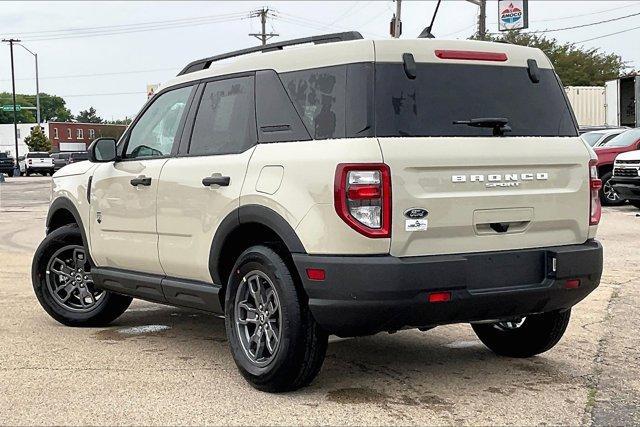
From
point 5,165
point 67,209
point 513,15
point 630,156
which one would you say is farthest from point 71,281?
point 5,165

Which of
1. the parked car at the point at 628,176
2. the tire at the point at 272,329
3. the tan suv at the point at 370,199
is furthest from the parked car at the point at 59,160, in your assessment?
the tire at the point at 272,329

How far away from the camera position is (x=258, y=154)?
4.92 meters

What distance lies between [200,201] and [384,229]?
4.87ft

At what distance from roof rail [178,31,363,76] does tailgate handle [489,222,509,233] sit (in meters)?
1.30

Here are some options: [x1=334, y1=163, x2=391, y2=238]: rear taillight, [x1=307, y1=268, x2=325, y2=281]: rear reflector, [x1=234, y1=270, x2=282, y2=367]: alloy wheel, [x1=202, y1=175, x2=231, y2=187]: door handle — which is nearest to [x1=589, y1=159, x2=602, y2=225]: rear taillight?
[x1=334, y1=163, x2=391, y2=238]: rear taillight

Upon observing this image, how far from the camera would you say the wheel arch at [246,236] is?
180 inches

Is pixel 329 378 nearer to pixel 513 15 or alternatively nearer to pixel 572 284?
pixel 572 284

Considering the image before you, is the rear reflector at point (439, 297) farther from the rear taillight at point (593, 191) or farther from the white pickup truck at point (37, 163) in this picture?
the white pickup truck at point (37, 163)

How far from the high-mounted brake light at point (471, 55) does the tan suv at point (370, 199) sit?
0.05 feet

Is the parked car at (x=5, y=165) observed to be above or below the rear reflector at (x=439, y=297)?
below

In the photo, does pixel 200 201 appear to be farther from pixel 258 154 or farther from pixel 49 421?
pixel 49 421

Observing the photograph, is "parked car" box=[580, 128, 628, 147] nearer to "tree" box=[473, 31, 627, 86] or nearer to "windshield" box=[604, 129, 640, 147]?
"windshield" box=[604, 129, 640, 147]

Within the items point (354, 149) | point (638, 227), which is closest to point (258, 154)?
point (354, 149)

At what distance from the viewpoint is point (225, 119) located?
17.7ft
